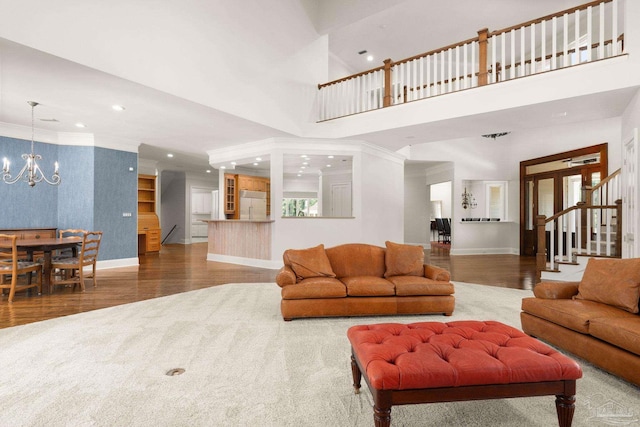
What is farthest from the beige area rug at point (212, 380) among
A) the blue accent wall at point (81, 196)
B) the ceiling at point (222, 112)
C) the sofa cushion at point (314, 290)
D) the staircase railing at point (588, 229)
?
the blue accent wall at point (81, 196)

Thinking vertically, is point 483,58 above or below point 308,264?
above

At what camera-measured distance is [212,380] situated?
232 cm

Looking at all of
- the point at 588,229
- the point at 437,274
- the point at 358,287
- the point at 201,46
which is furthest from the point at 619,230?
the point at 201,46

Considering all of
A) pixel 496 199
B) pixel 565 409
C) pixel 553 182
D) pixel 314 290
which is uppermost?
pixel 553 182

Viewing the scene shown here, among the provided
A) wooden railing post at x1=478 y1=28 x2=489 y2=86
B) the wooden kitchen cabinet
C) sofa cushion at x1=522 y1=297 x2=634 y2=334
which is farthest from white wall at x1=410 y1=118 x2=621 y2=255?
sofa cushion at x1=522 y1=297 x2=634 y2=334

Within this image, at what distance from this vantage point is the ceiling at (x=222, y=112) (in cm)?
416

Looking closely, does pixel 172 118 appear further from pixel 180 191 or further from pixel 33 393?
pixel 180 191

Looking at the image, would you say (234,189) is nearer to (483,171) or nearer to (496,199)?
(483,171)

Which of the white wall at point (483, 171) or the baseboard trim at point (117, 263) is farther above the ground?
the white wall at point (483, 171)

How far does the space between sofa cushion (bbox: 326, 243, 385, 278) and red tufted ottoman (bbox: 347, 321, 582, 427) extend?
227cm

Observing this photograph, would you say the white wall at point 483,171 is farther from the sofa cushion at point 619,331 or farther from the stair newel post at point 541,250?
the sofa cushion at point 619,331

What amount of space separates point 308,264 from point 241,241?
14.4 feet

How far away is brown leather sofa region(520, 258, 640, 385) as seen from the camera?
2.20 metres

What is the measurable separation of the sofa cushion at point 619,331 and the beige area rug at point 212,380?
0.31 meters
